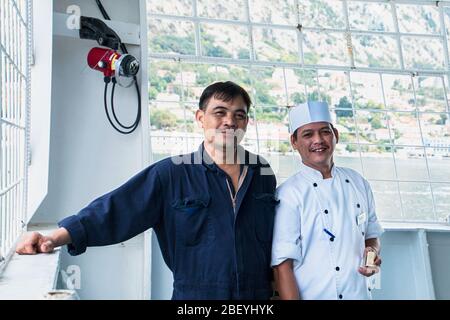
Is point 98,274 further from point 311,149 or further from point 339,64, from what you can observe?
point 339,64

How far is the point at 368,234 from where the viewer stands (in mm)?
1400

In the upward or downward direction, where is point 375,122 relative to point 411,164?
upward

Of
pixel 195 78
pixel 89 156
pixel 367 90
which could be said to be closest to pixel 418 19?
pixel 367 90

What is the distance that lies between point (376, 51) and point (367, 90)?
1.03 ft

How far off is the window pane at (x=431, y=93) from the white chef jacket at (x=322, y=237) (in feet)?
6.18

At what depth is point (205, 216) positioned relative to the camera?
1151 millimetres

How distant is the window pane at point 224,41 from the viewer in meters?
2.61

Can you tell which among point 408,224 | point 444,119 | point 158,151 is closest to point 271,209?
point 158,151

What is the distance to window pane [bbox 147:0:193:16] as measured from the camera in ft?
8.34

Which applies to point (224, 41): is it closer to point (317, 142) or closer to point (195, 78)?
point (195, 78)

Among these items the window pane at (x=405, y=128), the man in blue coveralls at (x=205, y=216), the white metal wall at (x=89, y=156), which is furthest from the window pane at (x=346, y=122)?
the man in blue coveralls at (x=205, y=216)

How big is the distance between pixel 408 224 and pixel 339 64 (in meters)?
1.16

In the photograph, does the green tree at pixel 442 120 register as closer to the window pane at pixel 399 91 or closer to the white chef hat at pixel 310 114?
the window pane at pixel 399 91
